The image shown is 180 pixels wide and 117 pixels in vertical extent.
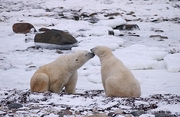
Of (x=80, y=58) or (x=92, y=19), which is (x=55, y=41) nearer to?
(x=80, y=58)

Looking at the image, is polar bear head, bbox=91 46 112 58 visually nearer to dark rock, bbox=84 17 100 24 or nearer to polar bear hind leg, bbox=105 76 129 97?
polar bear hind leg, bbox=105 76 129 97

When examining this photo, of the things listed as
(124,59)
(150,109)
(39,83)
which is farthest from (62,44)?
(150,109)

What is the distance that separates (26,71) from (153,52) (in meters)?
4.41

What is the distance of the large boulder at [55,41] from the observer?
40.2 feet

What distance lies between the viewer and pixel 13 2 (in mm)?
27125

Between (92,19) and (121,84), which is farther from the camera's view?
(92,19)

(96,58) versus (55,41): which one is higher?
(55,41)

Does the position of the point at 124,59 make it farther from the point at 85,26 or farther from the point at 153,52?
the point at 85,26

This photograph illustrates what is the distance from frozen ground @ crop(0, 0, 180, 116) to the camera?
507cm

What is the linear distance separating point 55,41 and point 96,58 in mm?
2495

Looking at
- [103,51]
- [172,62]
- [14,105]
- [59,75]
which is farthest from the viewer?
[172,62]

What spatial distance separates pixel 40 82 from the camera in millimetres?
6277

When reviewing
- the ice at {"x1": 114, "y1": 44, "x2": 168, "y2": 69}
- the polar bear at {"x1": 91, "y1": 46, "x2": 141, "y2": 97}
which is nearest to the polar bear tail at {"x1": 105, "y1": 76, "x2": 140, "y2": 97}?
the polar bear at {"x1": 91, "y1": 46, "x2": 141, "y2": 97}

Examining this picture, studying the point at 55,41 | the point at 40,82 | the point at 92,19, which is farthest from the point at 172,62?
the point at 92,19
